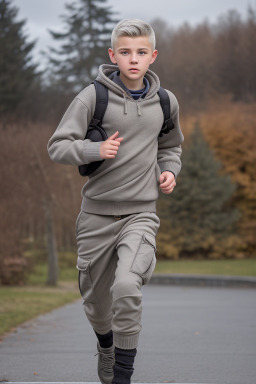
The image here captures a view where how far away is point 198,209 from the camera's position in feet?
131

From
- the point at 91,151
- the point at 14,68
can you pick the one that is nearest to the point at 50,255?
the point at 14,68

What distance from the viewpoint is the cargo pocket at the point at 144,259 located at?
13.6ft

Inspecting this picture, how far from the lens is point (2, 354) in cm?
700

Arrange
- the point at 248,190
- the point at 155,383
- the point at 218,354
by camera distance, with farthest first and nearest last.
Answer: the point at 248,190
the point at 218,354
the point at 155,383

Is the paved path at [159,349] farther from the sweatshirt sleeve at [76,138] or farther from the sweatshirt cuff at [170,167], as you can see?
the sweatshirt sleeve at [76,138]

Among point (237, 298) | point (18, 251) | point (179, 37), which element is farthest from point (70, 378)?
point (179, 37)

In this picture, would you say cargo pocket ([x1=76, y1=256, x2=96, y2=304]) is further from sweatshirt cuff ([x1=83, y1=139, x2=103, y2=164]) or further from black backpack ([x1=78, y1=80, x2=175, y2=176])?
sweatshirt cuff ([x1=83, y1=139, x2=103, y2=164])

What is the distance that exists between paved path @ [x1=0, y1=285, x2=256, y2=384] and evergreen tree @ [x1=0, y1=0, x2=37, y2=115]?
91.1 ft

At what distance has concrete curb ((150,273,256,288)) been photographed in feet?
69.8

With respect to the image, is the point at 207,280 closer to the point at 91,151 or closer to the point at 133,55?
the point at 133,55

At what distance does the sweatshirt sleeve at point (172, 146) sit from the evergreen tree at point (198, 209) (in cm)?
3401

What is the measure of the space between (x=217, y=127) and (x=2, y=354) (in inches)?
1372

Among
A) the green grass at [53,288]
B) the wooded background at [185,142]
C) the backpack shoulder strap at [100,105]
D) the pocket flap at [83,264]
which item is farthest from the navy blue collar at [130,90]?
the wooded background at [185,142]

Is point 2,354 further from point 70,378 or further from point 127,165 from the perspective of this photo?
point 127,165
